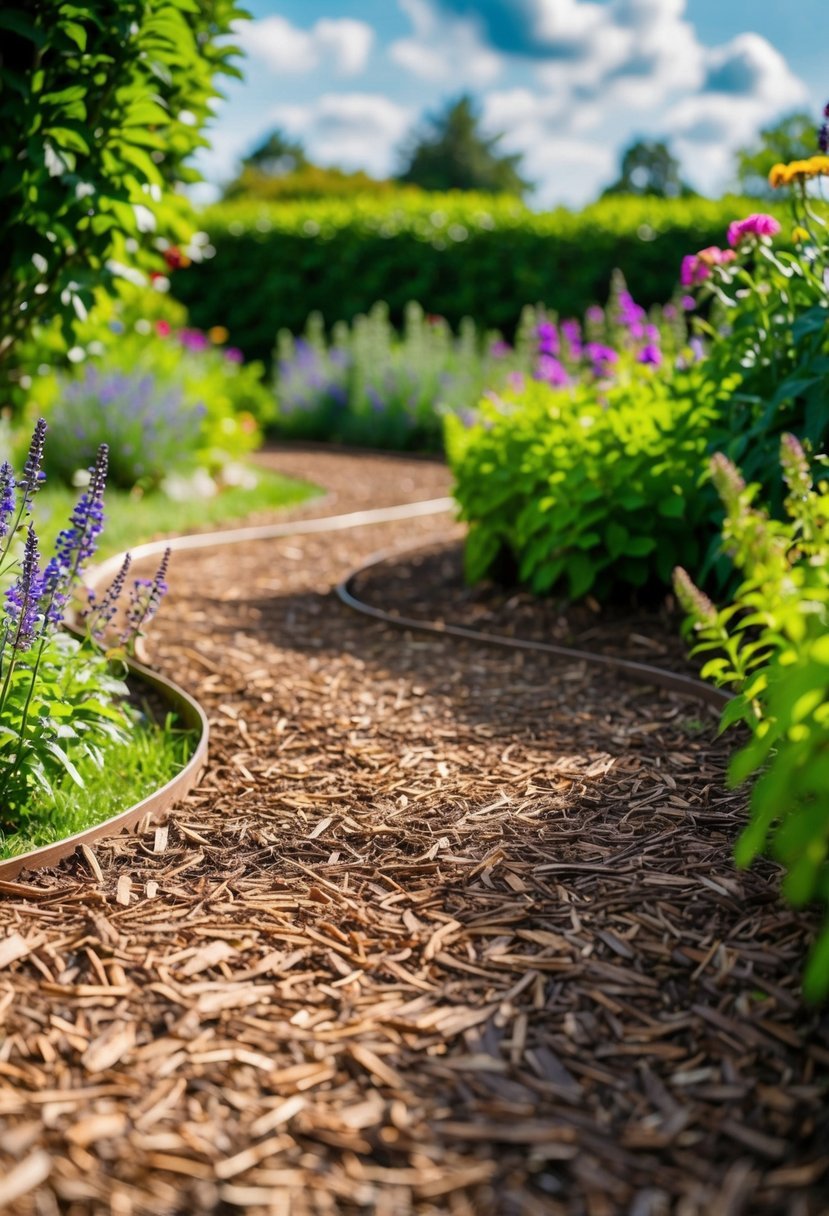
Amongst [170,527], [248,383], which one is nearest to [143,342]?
[248,383]

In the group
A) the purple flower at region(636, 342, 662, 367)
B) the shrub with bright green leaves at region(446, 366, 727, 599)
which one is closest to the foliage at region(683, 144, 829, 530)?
the shrub with bright green leaves at region(446, 366, 727, 599)

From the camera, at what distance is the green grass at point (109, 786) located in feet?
8.40

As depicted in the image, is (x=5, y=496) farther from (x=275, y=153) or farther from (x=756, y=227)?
(x=275, y=153)

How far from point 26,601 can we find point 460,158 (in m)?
46.7

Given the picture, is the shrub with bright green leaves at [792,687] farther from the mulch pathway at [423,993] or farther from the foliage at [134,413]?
the foliage at [134,413]

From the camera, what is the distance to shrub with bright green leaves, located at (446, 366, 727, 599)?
404cm

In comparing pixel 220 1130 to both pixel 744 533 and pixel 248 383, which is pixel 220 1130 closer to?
pixel 744 533

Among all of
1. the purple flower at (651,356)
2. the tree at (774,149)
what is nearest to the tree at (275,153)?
the tree at (774,149)

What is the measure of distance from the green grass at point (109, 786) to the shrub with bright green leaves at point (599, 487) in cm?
176

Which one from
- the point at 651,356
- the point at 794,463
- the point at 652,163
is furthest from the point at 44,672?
the point at 652,163

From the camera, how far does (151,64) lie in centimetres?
359

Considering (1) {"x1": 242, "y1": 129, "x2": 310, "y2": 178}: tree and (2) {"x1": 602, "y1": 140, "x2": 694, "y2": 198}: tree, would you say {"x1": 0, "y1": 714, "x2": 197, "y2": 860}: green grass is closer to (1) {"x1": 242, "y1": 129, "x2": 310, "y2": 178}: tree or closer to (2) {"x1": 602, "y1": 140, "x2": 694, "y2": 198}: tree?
(2) {"x1": 602, "y1": 140, "x2": 694, "y2": 198}: tree

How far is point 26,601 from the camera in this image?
2363 mm

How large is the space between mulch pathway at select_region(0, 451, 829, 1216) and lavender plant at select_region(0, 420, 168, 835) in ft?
0.91
